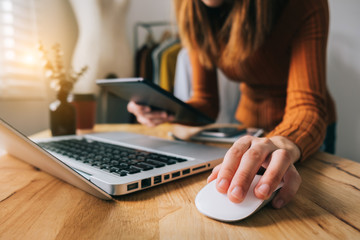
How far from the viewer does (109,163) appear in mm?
417

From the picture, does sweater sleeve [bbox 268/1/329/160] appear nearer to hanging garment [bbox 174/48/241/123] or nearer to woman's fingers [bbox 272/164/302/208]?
woman's fingers [bbox 272/164/302/208]

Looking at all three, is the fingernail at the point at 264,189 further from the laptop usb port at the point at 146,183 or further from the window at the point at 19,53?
the window at the point at 19,53

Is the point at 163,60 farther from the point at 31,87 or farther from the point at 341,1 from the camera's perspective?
the point at 341,1

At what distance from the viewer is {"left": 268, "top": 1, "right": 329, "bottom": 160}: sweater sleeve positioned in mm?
565

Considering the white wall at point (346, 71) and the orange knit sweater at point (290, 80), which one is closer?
the orange knit sweater at point (290, 80)

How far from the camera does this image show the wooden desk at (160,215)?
26 centimetres

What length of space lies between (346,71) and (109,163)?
72.6 inches

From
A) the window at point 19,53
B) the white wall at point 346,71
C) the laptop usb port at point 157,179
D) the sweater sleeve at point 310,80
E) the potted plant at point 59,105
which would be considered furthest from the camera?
the white wall at point 346,71

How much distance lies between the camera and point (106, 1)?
153 cm

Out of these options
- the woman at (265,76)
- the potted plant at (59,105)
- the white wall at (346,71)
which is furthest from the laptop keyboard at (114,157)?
the white wall at (346,71)

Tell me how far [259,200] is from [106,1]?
5.19ft

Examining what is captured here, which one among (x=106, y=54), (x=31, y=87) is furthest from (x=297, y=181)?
(x=31, y=87)

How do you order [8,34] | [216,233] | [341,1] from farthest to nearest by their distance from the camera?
[341,1] → [8,34] → [216,233]

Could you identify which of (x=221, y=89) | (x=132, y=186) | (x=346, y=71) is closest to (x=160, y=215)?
(x=132, y=186)
